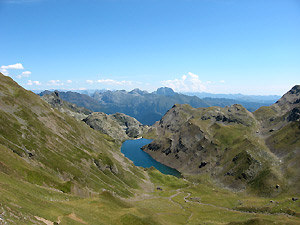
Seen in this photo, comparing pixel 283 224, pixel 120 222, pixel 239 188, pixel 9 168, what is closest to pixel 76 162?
pixel 9 168

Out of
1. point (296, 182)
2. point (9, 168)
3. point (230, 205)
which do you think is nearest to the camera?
point (9, 168)

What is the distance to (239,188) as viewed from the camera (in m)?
179

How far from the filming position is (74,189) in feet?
316

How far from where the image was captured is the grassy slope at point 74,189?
55.9 m

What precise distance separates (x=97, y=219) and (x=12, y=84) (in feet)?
538

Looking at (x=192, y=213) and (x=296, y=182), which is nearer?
(x=192, y=213)

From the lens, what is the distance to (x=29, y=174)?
85.6 metres

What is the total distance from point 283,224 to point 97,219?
73.2 meters

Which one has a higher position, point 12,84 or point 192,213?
point 12,84

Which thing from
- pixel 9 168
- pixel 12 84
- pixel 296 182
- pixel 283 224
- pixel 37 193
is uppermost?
pixel 12 84

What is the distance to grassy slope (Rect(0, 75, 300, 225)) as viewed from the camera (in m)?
55.9

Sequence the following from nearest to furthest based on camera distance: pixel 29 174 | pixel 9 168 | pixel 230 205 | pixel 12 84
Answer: pixel 9 168, pixel 29 174, pixel 230 205, pixel 12 84

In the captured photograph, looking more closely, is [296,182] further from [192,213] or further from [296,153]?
[192,213]

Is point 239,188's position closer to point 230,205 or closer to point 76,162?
point 230,205
